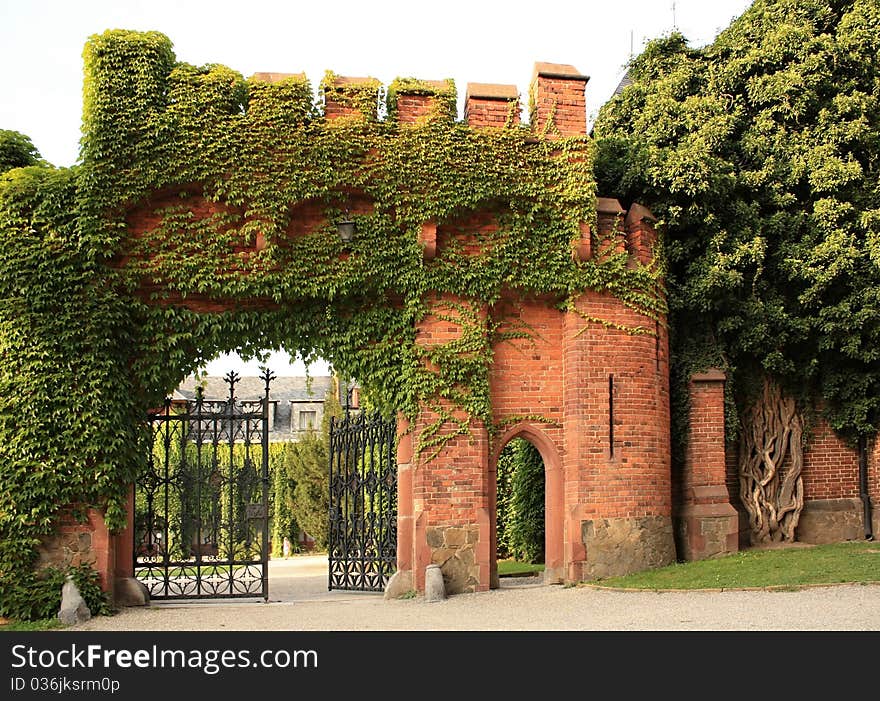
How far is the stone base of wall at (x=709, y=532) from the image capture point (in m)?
14.0

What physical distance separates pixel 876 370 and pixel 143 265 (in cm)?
1186

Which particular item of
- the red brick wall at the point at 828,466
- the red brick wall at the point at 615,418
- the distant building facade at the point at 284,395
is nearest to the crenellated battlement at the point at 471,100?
the red brick wall at the point at 615,418

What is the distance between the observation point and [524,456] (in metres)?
18.2

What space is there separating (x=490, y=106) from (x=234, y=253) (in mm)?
4242

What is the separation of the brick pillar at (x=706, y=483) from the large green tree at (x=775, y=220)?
33 cm

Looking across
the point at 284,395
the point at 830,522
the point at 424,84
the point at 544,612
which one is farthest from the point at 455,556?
the point at 284,395

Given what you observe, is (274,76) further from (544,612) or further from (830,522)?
(830,522)

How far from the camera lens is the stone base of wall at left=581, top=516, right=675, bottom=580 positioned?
42.7 feet

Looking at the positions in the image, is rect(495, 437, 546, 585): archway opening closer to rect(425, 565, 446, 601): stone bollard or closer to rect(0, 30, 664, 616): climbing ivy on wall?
rect(425, 565, 446, 601): stone bollard

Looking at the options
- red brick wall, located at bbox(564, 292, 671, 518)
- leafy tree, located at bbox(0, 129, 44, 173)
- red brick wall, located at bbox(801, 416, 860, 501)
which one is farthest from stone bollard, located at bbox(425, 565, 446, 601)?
leafy tree, located at bbox(0, 129, 44, 173)

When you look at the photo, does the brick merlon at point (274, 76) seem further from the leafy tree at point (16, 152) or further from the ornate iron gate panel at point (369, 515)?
the ornate iron gate panel at point (369, 515)

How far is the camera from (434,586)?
12.3m

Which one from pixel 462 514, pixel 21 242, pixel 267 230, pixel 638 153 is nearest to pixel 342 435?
pixel 462 514

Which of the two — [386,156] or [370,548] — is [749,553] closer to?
[370,548]
